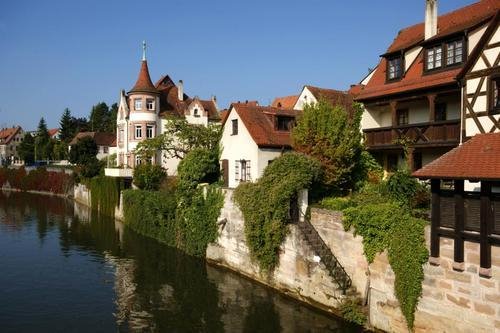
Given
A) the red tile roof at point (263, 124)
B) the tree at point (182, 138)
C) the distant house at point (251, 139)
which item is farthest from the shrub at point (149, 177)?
the red tile roof at point (263, 124)

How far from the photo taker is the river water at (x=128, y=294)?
1958cm

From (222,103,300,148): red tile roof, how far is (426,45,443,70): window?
1051 centimetres

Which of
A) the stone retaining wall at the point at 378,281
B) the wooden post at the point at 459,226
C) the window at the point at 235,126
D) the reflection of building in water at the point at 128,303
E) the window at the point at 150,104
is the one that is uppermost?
the window at the point at 150,104

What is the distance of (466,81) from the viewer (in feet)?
66.7

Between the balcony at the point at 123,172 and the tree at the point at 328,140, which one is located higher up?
the tree at the point at 328,140

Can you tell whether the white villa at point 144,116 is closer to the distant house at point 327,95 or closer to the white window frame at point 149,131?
the white window frame at point 149,131

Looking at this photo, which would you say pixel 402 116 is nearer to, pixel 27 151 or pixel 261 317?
pixel 261 317

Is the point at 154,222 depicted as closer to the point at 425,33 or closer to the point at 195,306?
the point at 195,306

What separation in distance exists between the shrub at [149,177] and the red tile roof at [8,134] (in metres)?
107

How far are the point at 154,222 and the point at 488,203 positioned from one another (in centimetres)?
Answer: 2790

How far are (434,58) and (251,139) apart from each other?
1264cm

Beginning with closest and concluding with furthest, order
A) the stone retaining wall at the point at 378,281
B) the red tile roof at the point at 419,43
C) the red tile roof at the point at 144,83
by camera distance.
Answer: the stone retaining wall at the point at 378,281, the red tile roof at the point at 419,43, the red tile roof at the point at 144,83

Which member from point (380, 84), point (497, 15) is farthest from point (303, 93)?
point (497, 15)

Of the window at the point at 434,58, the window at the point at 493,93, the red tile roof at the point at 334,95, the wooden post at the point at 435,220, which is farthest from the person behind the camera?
the red tile roof at the point at 334,95
